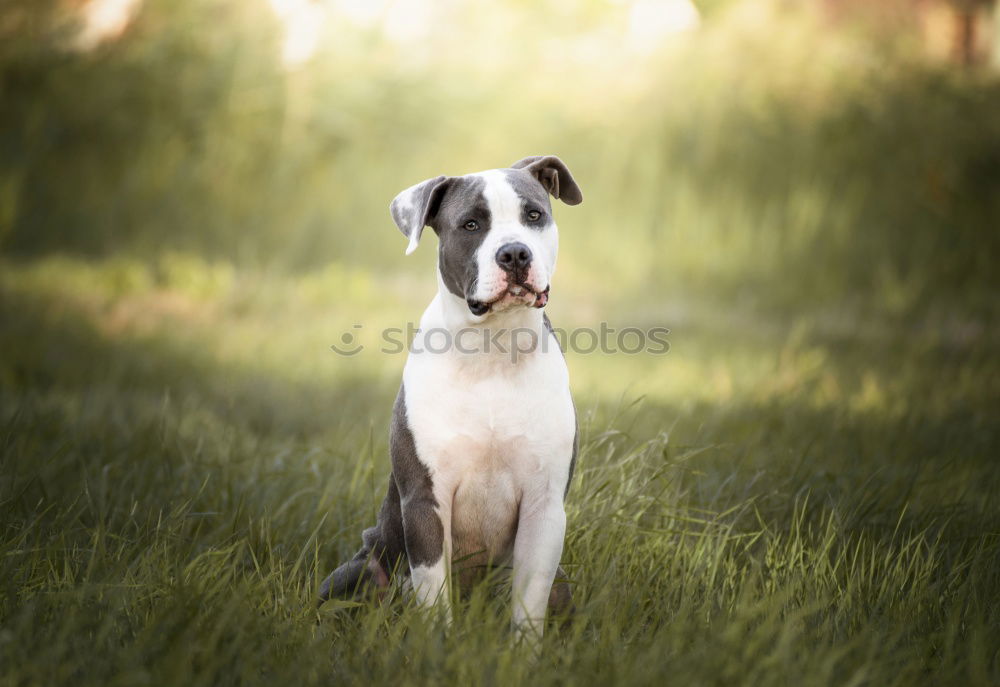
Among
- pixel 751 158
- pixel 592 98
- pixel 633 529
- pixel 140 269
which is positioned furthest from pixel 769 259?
pixel 633 529

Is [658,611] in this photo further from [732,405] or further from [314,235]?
[314,235]

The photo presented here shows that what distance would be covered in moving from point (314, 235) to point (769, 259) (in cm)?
490

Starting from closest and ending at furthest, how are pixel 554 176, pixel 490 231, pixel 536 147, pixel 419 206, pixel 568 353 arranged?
1. pixel 490 231
2. pixel 419 206
3. pixel 554 176
4. pixel 568 353
5. pixel 536 147

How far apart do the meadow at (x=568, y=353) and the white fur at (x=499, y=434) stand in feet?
0.78

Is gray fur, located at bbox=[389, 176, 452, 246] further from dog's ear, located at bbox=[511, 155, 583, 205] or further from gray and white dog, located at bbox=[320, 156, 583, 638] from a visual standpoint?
dog's ear, located at bbox=[511, 155, 583, 205]

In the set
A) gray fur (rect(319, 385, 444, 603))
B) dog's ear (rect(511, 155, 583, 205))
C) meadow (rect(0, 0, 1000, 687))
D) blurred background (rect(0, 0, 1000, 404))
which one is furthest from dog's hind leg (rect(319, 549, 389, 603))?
blurred background (rect(0, 0, 1000, 404))

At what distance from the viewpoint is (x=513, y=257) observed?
119 inches

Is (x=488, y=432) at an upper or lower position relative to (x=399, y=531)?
upper

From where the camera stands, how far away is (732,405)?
5918 millimetres

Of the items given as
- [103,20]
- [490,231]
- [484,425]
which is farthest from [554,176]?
[103,20]

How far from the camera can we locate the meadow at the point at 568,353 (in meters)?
2.80

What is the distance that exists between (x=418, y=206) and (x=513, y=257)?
50 centimetres

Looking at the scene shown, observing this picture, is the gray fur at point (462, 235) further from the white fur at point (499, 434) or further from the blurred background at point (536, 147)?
the blurred background at point (536, 147)

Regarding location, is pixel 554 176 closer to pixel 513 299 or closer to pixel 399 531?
pixel 513 299
